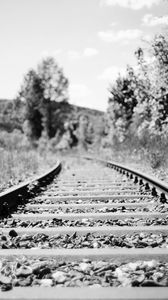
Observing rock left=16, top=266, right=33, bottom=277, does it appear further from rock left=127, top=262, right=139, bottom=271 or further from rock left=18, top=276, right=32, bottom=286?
rock left=127, top=262, right=139, bottom=271

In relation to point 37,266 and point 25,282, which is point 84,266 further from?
point 25,282

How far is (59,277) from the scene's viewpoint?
2.34 meters

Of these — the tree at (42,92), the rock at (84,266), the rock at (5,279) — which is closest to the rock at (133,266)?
the rock at (84,266)

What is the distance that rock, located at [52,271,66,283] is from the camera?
7.59 feet

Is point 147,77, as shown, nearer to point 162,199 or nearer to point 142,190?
point 142,190

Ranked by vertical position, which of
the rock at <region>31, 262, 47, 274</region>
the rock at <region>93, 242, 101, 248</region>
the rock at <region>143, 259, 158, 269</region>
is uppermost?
the rock at <region>143, 259, 158, 269</region>

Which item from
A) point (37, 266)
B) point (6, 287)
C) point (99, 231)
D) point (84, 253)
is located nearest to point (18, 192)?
point (99, 231)

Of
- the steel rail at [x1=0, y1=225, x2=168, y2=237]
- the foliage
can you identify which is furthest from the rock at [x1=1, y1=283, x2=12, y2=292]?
the foliage

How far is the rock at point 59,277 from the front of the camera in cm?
231

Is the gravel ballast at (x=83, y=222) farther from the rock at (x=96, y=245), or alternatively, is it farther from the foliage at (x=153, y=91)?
the foliage at (x=153, y=91)

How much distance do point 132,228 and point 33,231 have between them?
2.84 ft

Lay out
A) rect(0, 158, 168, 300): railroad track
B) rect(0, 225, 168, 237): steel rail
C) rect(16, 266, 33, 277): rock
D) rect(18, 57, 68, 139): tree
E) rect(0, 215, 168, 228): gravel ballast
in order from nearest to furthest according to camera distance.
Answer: rect(0, 158, 168, 300): railroad track, rect(16, 266, 33, 277): rock, rect(0, 225, 168, 237): steel rail, rect(0, 215, 168, 228): gravel ballast, rect(18, 57, 68, 139): tree

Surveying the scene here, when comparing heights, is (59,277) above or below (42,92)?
below

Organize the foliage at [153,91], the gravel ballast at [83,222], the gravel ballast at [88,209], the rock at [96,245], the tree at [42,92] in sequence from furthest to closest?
1. the tree at [42,92]
2. the foliage at [153,91]
3. the gravel ballast at [88,209]
4. the gravel ballast at [83,222]
5. the rock at [96,245]
